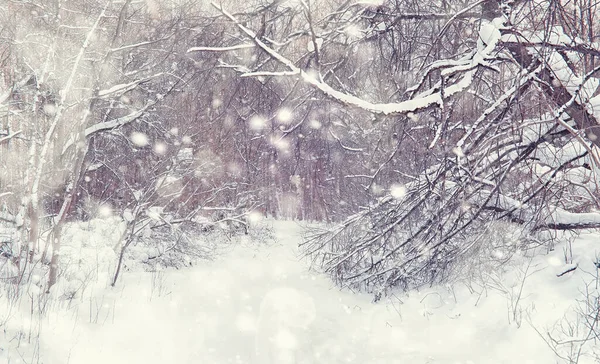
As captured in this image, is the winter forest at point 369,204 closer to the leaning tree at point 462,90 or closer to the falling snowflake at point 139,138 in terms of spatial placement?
the leaning tree at point 462,90

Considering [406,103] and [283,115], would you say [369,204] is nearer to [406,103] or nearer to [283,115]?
[283,115]

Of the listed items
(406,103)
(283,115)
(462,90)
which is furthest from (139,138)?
(462,90)

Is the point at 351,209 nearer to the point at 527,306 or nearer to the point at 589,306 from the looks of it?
the point at 527,306

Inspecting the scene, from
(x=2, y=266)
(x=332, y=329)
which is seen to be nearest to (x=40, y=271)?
(x=2, y=266)

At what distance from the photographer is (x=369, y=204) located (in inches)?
229

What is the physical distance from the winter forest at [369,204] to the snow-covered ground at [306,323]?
0.03 meters

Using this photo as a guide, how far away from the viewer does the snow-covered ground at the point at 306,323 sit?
3754mm

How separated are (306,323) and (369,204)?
5.73 feet

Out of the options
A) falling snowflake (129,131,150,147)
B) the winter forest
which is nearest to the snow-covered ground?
the winter forest

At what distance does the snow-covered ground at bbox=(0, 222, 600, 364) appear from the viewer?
3.75 m

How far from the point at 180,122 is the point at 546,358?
33.3ft

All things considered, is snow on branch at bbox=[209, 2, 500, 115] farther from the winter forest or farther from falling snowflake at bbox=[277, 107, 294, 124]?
falling snowflake at bbox=[277, 107, 294, 124]

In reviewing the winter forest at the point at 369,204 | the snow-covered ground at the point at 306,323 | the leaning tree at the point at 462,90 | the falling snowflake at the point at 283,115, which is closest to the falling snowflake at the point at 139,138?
the winter forest at the point at 369,204

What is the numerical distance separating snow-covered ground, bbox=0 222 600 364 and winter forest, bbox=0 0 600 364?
0.03 metres
